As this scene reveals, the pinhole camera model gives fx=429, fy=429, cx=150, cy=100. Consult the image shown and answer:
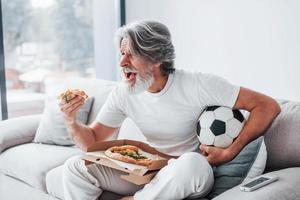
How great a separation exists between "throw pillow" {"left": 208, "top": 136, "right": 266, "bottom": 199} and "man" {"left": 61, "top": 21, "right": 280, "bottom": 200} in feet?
0.09

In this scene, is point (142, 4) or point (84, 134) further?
point (142, 4)

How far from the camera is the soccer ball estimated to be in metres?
1.84

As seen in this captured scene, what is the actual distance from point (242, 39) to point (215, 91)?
1396mm

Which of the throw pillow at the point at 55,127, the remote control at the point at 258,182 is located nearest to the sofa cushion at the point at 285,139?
the remote control at the point at 258,182

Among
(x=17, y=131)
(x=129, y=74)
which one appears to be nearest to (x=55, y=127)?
(x=17, y=131)

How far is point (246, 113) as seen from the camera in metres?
2.03

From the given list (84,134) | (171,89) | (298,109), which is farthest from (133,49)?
(298,109)

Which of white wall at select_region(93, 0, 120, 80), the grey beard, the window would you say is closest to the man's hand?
the grey beard

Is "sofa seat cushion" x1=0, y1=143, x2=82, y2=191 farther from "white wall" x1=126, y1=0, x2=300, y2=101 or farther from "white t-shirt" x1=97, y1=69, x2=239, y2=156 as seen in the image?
"white wall" x1=126, y1=0, x2=300, y2=101

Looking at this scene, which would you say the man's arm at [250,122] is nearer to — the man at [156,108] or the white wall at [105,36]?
the man at [156,108]

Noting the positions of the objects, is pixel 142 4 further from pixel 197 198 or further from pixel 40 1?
pixel 197 198

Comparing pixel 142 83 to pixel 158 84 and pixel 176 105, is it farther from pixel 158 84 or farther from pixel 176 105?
pixel 176 105

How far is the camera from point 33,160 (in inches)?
98.5

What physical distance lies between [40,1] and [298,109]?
100 inches
